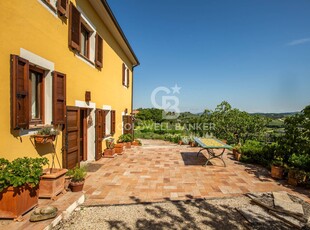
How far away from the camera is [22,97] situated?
10.2 feet

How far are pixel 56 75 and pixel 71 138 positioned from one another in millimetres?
1730

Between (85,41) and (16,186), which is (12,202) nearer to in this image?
(16,186)

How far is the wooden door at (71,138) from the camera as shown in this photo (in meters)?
4.72

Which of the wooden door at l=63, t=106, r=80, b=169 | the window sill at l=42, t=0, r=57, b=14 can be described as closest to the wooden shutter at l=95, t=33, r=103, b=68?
the wooden door at l=63, t=106, r=80, b=169

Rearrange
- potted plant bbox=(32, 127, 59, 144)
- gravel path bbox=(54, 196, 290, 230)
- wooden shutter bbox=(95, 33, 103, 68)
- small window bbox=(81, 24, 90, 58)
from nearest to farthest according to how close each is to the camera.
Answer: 1. gravel path bbox=(54, 196, 290, 230)
2. potted plant bbox=(32, 127, 59, 144)
3. small window bbox=(81, 24, 90, 58)
4. wooden shutter bbox=(95, 33, 103, 68)

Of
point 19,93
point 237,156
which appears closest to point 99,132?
point 19,93

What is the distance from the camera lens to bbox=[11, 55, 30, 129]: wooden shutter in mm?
2930

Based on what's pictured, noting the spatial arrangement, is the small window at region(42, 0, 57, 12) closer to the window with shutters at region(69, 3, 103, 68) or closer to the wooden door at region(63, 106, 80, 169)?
the window with shutters at region(69, 3, 103, 68)

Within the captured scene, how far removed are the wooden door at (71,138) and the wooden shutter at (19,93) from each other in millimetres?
1585

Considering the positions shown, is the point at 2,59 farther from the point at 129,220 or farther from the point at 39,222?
the point at 129,220

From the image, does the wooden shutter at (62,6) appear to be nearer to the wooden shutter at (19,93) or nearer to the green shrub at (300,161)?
the wooden shutter at (19,93)

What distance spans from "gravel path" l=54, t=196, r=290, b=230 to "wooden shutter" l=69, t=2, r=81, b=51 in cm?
397

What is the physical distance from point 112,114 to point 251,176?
6.02 metres

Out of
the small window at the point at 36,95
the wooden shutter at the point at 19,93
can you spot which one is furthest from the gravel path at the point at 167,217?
the small window at the point at 36,95
